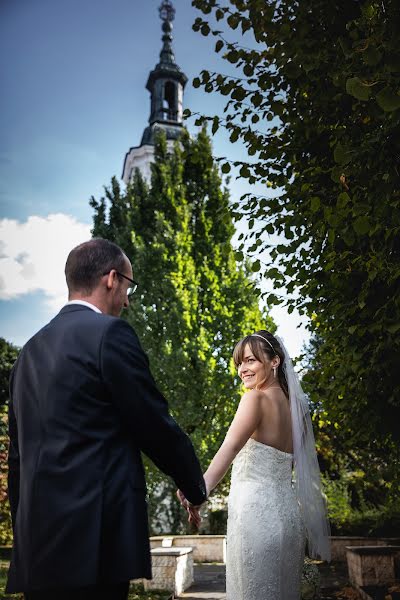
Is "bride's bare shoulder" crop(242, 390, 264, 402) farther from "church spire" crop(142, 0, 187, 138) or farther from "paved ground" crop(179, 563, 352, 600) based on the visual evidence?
"church spire" crop(142, 0, 187, 138)

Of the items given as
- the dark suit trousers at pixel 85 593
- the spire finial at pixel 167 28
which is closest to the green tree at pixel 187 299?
the dark suit trousers at pixel 85 593

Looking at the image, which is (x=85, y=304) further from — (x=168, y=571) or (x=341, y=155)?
(x=168, y=571)

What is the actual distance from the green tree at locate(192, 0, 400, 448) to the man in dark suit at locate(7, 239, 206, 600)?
2937 mm

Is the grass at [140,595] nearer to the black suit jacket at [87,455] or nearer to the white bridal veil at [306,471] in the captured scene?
the white bridal veil at [306,471]

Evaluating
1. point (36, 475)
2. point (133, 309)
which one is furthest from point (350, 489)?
point (36, 475)

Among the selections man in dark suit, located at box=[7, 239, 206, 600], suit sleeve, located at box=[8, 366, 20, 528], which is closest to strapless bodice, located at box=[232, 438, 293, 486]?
man in dark suit, located at box=[7, 239, 206, 600]

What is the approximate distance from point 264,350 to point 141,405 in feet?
7.21

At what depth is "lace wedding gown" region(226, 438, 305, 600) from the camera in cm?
331

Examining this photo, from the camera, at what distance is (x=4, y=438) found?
19406 mm

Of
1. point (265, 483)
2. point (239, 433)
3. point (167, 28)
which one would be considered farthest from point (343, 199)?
point (167, 28)

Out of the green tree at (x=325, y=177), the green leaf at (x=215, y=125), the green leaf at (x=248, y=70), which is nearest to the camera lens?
the green tree at (x=325, y=177)

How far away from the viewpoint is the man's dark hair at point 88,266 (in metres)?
2.26

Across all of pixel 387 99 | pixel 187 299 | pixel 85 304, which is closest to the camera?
pixel 85 304

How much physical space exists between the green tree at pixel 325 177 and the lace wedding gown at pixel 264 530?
185 centimetres
